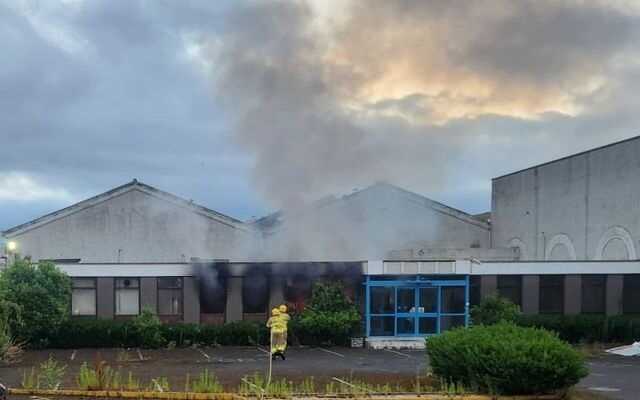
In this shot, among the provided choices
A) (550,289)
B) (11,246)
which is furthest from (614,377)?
(11,246)

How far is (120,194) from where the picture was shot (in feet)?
122

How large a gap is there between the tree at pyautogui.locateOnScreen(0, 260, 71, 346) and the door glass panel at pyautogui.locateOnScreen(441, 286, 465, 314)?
1485 centimetres

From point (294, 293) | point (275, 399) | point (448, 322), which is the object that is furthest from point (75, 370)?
point (448, 322)

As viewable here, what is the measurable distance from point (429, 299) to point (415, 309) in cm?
73

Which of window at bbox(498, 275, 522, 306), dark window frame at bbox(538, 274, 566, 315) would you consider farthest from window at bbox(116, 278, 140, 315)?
dark window frame at bbox(538, 274, 566, 315)

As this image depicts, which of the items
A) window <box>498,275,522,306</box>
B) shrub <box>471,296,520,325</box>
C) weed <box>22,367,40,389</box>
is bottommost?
weed <box>22,367,40,389</box>

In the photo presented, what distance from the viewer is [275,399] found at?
14.6 m

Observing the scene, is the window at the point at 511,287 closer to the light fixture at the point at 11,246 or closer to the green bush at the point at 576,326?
the green bush at the point at 576,326

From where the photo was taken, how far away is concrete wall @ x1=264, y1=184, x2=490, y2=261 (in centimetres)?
3166

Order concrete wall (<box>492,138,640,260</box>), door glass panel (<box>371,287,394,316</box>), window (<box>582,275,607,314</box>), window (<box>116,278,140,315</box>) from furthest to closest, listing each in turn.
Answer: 1. concrete wall (<box>492,138,640,260</box>)
2. window (<box>582,275,607,314</box>)
3. door glass panel (<box>371,287,394,316</box>)
4. window (<box>116,278,140,315</box>)

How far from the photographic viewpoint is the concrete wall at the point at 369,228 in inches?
1246

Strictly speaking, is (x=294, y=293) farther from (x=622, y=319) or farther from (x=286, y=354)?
(x=622, y=319)

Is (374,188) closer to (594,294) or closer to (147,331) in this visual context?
(594,294)

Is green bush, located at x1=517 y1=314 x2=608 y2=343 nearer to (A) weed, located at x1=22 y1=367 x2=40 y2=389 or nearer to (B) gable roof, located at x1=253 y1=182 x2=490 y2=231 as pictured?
(B) gable roof, located at x1=253 y1=182 x2=490 y2=231
